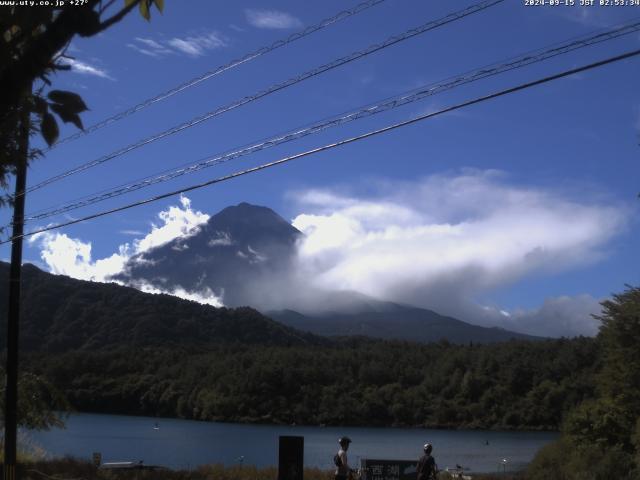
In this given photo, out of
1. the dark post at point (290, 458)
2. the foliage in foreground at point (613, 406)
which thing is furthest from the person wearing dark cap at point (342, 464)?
the foliage in foreground at point (613, 406)

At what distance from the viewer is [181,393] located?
379ft

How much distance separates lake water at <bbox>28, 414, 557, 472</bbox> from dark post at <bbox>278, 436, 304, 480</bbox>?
1057 inches

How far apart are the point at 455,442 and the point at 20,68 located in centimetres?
8108

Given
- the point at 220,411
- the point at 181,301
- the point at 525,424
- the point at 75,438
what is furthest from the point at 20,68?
the point at 181,301

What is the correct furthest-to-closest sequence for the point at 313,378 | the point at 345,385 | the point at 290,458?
the point at 345,385 → the point at 313,378 → the point at 290,458

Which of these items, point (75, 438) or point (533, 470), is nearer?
point (533, 470)

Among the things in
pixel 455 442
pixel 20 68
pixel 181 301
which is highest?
pixel 181 301

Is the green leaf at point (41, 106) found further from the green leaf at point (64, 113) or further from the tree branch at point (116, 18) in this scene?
the tree branch at point (116, 18)

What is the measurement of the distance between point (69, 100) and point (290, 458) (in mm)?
11574

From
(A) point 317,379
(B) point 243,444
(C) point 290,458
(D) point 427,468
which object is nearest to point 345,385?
(A) point 317,379

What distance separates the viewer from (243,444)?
7100 cm

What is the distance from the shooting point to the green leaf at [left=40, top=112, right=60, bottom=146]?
11.4 ft

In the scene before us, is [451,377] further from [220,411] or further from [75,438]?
[75,438]

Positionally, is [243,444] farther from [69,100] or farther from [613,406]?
[69,100]
